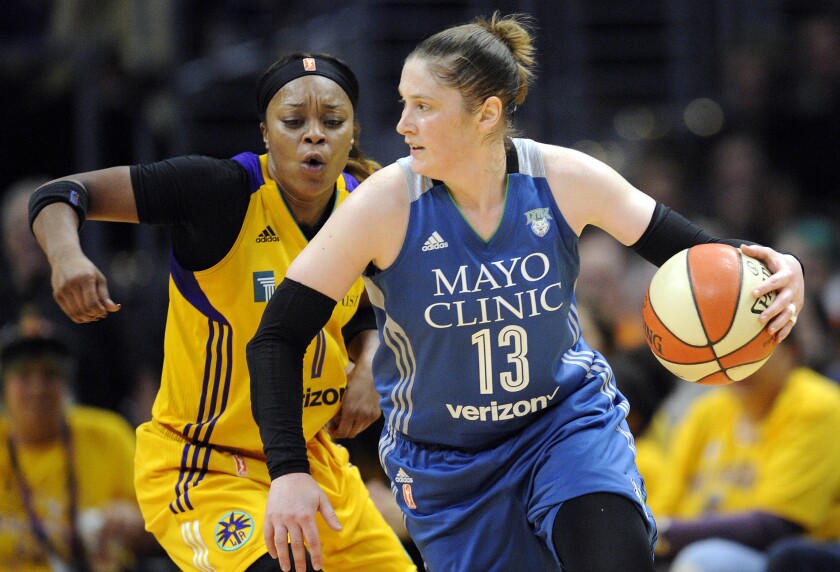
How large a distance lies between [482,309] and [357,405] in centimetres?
83

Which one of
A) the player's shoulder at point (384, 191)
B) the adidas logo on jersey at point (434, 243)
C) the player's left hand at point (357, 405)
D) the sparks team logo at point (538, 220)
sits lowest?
the player's left hand at point (357, 405)

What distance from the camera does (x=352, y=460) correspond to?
500cm

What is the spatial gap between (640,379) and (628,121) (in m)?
4.50

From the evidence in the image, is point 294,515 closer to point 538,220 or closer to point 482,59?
point 538,220

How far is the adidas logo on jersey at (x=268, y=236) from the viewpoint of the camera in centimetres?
377

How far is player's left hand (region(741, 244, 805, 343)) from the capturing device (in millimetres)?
3295

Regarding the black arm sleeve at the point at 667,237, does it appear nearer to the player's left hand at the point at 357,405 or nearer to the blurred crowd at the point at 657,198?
the player's left hand at the point at 357,405

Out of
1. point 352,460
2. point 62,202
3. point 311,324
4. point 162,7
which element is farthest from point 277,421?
point 162,7

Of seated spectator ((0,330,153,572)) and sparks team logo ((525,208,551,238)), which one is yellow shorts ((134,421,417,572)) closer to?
sparks team logo ((525,208,551,238))

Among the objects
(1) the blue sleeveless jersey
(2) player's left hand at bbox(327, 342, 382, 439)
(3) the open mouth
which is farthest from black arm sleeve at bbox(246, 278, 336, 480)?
(2) player's left hand at bbox(327, 342, 382, 439)

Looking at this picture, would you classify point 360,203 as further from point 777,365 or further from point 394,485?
point 777,365

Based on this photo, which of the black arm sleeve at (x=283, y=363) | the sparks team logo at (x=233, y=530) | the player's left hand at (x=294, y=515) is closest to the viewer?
the player's left hand at (x=294, y=515)

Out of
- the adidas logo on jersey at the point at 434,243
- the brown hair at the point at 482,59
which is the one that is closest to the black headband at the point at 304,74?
the brown hair at the point at 482,59

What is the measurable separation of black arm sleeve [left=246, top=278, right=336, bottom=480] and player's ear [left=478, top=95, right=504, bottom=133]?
650 millimetres
